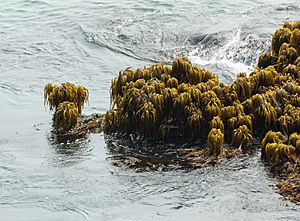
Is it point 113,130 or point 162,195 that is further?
point 113,130

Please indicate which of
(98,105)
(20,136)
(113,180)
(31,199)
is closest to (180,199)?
(113,180)

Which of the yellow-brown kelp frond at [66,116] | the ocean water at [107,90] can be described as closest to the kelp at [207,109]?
the yellow-brown kelp frond at [66,116]

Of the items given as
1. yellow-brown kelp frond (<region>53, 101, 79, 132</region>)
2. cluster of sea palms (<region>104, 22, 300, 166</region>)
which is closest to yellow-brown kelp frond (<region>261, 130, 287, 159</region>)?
cluster of sea palms (<region>104, 22, 300, 166</region>)

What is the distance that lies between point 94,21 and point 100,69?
4450mm

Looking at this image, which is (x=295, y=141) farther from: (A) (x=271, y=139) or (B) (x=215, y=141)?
(B) (x=215, y=141)

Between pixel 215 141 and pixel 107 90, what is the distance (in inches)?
222

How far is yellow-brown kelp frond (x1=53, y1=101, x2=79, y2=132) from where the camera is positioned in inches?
469

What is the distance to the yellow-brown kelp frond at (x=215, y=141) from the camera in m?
10.4

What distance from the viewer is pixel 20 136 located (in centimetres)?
1255

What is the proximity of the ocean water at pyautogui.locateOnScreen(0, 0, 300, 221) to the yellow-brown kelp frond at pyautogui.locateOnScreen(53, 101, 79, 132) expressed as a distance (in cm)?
39

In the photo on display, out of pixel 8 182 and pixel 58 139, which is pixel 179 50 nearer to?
pixel 58 139

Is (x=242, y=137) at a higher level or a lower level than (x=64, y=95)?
lower

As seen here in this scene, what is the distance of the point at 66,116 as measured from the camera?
11.9 metres

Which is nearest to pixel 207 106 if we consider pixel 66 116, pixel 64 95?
pixel 66 116
